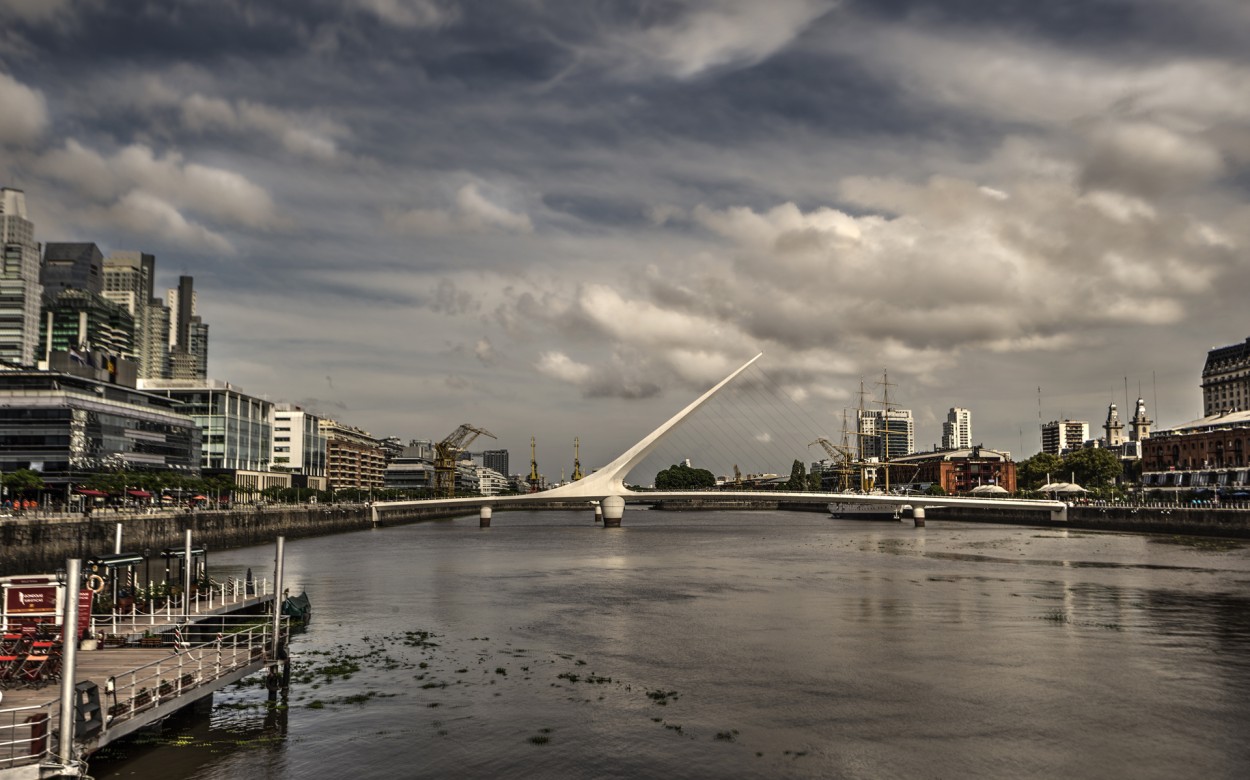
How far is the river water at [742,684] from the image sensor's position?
16.9 m

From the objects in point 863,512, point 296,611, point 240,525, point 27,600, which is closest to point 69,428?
point 240,525

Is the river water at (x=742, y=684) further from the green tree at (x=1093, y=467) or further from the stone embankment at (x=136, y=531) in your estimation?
the green tree at (x=1093, y=467)

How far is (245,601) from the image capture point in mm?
27406

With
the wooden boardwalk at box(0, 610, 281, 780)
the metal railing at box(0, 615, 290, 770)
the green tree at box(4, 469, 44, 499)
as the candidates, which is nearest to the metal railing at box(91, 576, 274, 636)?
the metal railing at box(0, 615, 290, 770)

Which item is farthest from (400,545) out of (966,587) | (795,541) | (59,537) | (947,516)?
(947,516)

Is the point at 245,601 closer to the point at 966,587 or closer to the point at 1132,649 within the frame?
the point at 1132,649

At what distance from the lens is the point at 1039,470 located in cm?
15038

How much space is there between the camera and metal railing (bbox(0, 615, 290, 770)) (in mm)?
12617

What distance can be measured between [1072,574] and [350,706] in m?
42.3

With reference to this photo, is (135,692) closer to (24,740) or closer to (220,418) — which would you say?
(24,740)

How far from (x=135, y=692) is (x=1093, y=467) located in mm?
144188

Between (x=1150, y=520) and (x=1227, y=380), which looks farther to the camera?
(x=1227, y=380)

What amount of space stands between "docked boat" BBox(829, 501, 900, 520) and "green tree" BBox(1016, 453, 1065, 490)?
2541 centimetres

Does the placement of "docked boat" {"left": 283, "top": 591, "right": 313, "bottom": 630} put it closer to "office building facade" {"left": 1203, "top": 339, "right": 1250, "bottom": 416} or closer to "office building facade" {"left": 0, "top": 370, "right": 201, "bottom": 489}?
"office building facade" {"left": 0, "top": 370, "right": 201, "bottom": 489}
